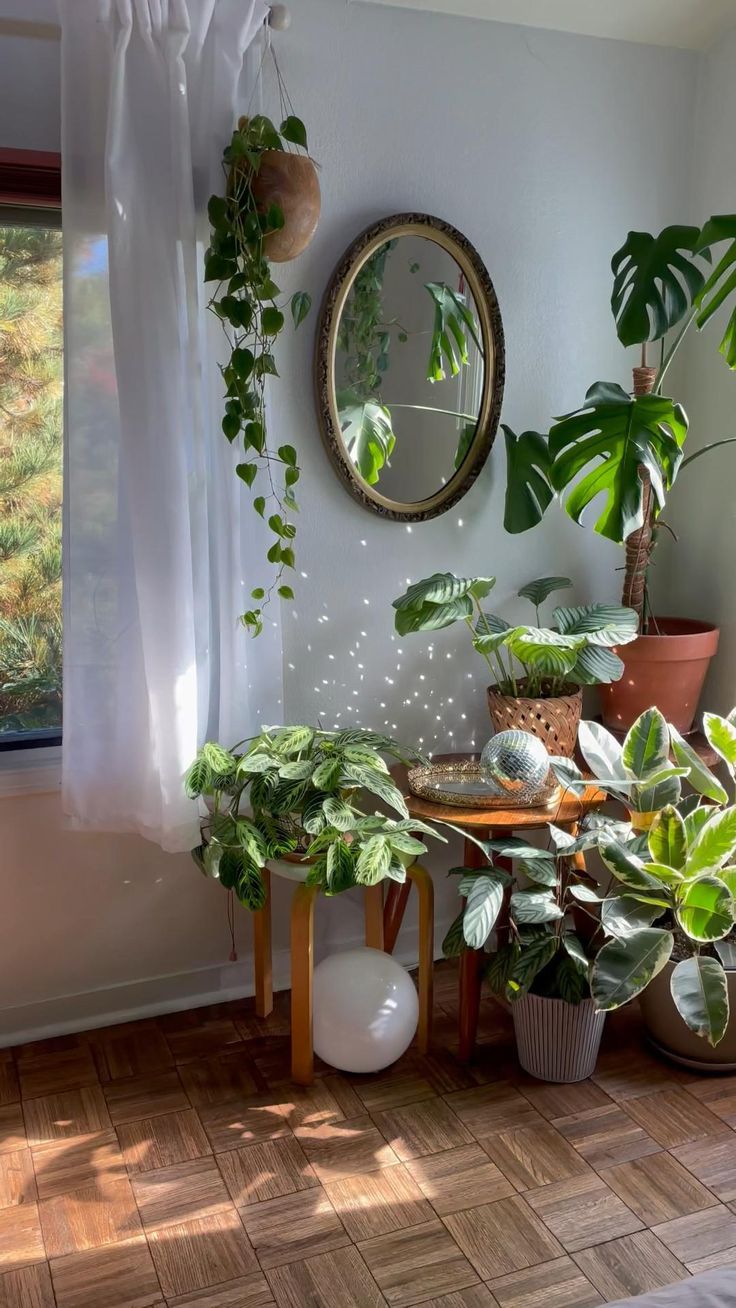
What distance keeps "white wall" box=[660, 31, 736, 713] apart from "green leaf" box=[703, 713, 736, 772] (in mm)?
502

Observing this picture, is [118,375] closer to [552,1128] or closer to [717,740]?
[717,740]

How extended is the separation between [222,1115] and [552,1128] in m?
0.64

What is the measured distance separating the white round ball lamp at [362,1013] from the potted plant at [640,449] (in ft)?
2.95

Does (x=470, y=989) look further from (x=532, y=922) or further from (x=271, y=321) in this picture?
(x=271, y=321)

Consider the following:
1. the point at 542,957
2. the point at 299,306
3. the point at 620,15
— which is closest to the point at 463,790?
the point at 542,957

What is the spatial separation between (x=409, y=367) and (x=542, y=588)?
60 cm

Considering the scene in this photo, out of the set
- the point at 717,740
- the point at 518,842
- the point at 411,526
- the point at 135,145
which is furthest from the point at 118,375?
the point at 717,740

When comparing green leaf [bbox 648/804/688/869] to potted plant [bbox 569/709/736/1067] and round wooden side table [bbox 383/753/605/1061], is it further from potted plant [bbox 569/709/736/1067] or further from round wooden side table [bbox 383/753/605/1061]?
round wooden side table [bbox 383/753/605/1061]

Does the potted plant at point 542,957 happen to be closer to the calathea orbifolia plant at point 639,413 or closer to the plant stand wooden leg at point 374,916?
the plant stand wooden leg at point 374,916

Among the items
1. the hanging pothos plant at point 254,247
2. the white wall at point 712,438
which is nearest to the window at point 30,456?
the hanging pothos plant at point 254,247

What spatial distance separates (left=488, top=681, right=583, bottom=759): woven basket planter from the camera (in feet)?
7.95

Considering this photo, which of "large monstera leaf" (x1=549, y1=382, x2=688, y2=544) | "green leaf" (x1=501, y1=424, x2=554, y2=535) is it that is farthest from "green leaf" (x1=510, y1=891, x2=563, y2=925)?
"green leaf" (x1=501, y1=424, x2=554, y2=535)

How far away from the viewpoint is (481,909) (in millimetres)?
2080

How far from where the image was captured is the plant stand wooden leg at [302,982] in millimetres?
2168
